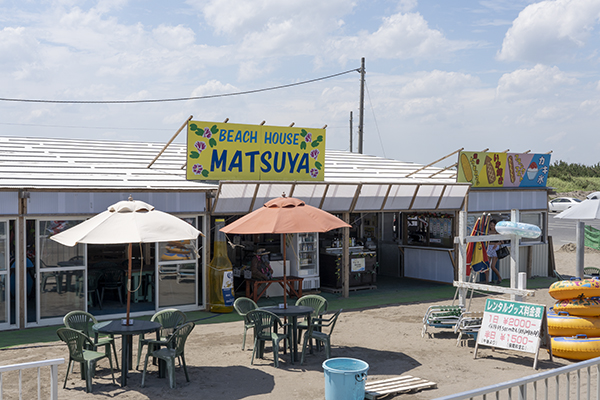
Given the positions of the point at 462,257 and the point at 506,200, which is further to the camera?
the point at 506,200

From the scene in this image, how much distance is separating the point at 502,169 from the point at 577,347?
907 cm

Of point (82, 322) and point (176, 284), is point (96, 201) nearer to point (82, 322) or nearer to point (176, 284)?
point (176, 284)

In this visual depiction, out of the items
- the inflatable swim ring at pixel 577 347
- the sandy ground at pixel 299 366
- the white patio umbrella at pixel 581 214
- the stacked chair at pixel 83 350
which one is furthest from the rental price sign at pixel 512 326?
the stacked chair at pixel 83 350

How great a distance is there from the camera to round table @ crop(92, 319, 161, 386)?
7.92 meters

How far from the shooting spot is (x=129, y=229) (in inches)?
305

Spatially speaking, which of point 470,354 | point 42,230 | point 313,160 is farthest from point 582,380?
point 42,230

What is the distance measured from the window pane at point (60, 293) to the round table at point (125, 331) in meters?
3.61

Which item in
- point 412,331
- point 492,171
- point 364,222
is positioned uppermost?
point 492,171

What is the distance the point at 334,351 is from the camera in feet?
32.2

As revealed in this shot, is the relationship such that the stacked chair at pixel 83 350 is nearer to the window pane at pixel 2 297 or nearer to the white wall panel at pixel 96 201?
the window pane at pixel 2 297

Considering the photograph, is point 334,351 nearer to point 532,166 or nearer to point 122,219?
point 122,219

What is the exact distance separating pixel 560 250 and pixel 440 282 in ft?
37.2

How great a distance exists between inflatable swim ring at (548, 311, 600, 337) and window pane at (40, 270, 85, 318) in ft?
29.7

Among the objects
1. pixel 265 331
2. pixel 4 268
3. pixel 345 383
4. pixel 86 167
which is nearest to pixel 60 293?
pixel 4 268
